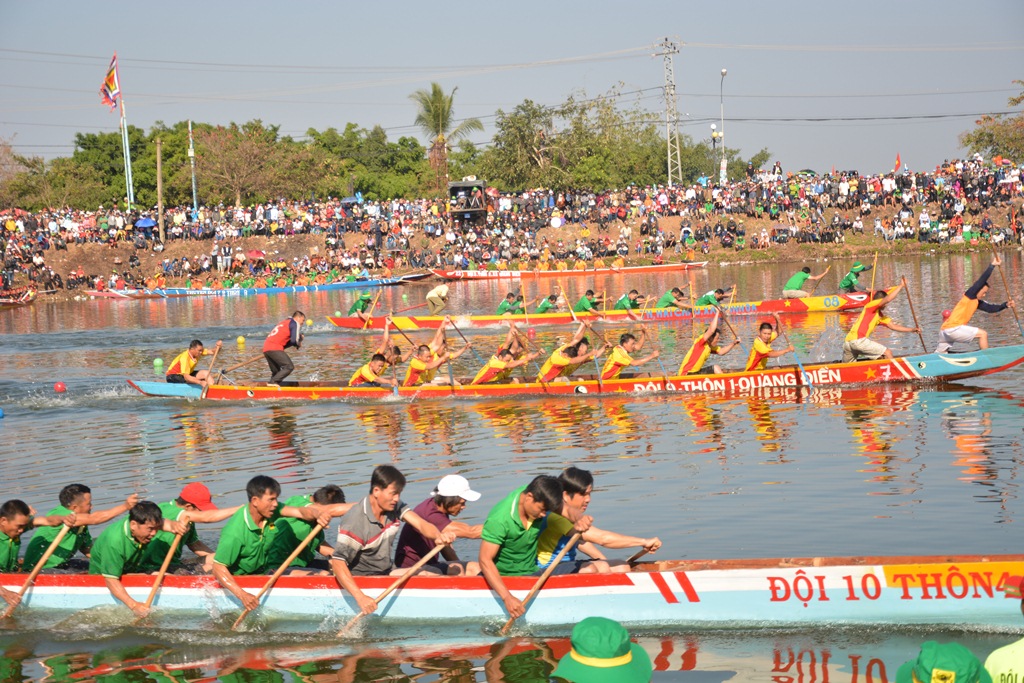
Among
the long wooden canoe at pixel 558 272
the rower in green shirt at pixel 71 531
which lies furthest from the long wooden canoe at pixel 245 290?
the rower in green shirt at pixel 71 531

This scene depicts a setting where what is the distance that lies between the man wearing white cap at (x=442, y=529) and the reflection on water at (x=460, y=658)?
26.4 inches

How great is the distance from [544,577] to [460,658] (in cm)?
91

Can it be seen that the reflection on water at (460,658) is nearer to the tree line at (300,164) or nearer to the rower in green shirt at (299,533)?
the rower in green shirt at (299,533)

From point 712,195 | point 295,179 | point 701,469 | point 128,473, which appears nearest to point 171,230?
point 295,179

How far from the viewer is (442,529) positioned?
9.36 metres

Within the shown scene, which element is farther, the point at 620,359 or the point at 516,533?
the point at 620,359

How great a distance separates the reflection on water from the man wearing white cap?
669 mm

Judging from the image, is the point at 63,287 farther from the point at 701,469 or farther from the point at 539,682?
the point at 539,682

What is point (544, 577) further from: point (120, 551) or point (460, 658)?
point (120, 551)

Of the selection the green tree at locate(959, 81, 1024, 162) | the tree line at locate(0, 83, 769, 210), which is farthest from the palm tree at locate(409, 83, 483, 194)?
the green tree at locate(959, 81, 1024, 162)

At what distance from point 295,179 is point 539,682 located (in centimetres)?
6158

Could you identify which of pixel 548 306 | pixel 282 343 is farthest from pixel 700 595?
pixel 548 306

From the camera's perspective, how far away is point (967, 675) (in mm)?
4426

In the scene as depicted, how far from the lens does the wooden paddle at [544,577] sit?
8852 millimetres
